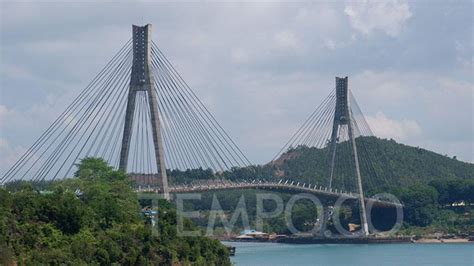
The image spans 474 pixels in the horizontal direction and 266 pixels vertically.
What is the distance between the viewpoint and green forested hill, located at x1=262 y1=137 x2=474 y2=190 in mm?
64250

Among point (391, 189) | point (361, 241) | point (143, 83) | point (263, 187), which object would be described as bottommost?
point (361, 241)

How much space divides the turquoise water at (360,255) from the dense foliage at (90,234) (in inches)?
417

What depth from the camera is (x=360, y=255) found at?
4709cm

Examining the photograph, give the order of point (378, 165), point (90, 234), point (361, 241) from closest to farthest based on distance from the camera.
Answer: point (90, 234), point (361, 241), point (378, 165)

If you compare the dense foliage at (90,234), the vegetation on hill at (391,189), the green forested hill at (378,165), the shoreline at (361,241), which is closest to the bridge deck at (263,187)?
the vegetation on hill at (391,189)

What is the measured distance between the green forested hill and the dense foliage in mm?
31512

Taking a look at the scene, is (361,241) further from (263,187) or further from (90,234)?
(90,234)

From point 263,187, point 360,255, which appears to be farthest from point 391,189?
point 360,255

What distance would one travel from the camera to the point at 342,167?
63156 millimetres

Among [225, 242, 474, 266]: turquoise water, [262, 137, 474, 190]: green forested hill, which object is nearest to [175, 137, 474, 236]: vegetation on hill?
[262, 137, 474, 190]: green forested hill

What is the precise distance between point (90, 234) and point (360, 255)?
916 inches

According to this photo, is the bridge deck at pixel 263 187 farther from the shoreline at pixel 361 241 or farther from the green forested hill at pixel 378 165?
the shoreline at pixel 361 241

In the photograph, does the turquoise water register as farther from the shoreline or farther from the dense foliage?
the dense foliage

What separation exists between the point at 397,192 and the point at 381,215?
5.14 ft
